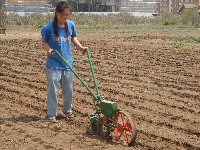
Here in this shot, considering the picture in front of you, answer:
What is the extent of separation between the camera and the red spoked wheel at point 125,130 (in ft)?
17.3

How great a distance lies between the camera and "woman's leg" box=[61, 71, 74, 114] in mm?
6629

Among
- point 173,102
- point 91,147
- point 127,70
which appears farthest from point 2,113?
point 127,70

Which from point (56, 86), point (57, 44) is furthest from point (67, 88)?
point (57, 44)

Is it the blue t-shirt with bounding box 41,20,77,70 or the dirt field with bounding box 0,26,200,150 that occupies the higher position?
the blue t-shirt with bounding box 41,20,77,70

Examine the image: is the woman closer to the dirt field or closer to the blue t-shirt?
the blue t-shirt

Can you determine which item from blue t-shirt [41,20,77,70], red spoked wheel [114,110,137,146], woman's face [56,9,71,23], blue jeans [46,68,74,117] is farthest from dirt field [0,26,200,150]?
woman's face [56,9,71,23]

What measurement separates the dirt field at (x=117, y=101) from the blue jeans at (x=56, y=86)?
9.2 inches

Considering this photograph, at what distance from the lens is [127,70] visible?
11.1 meters

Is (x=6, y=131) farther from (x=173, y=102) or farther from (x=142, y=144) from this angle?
(x=173, y=102)

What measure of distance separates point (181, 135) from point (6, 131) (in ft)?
7.75

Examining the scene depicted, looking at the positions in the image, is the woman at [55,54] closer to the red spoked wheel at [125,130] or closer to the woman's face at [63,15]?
the woman's face at [63,15]

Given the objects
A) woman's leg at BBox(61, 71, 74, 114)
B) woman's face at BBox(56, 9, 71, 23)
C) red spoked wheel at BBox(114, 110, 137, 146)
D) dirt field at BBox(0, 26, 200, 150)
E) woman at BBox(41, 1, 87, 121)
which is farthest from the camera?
woman's leg at BBox(61, 71, 74, 114)

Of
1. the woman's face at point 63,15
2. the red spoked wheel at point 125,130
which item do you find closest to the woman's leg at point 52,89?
the woman's face at point 63,15

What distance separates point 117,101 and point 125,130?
7.77 ft
